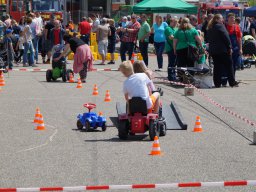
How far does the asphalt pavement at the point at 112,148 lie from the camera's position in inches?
370

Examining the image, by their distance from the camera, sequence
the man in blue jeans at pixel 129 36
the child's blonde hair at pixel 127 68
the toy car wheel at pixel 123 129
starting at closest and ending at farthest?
the toy car wheel at pixel 123 129 < the child's blonde hair at pixel 127 68 < the man in blue jeans at pixel 129 36

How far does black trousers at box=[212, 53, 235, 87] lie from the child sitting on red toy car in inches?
313

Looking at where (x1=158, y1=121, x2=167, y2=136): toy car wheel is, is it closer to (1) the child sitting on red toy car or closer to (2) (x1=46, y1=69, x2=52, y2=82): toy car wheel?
(1) the child sitting on red toy car

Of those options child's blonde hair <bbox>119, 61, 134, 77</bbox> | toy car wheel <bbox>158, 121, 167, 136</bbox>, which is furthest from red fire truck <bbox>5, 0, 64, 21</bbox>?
→ toy car wheel <bbox>158, 121, 167, 136</bbox>

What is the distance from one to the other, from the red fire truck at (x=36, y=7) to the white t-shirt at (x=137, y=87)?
30.4m

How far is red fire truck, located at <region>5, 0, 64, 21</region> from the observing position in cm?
4372

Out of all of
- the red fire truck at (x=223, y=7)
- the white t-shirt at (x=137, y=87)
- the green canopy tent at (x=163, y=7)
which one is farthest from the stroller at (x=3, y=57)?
the red fire truck at (x=223, y=7)

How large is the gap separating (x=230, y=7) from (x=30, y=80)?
24.8m

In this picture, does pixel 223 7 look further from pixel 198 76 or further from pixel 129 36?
pixel 198 76

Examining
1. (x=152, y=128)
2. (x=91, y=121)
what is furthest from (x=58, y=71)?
(x=152, y=128)

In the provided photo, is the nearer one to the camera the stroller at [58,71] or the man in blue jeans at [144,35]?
the stroller at [58,71]

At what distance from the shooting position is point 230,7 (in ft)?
150

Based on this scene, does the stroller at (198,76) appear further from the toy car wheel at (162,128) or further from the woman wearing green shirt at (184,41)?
the toy car wheel at (162,128)

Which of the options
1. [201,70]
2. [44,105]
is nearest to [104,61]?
[201,70]
